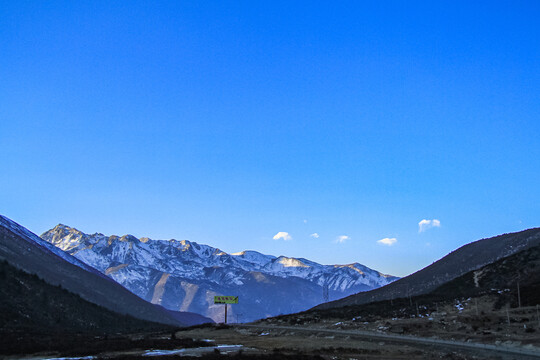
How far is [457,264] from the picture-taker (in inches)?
6211

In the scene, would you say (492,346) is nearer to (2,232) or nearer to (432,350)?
(432,350)

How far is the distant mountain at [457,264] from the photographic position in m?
138

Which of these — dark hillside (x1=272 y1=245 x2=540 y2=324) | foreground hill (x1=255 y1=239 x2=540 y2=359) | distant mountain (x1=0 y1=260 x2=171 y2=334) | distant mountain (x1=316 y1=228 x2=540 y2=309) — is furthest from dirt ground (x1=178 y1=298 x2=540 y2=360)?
distant mountain (x1=316 y1=228 x2=540 y2=309)

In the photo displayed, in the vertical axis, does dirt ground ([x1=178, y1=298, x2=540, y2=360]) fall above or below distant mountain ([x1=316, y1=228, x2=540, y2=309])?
below

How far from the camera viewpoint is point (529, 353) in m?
35.7

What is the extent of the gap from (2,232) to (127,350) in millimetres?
171744

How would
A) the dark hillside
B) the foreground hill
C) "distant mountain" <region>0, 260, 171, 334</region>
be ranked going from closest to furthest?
the foreground hill → the dark hillside → "distant mountain" <region>0, 260, 171, 334</region>

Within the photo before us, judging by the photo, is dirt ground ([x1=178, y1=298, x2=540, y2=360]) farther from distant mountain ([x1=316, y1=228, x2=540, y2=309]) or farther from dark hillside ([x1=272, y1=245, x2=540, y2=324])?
distant mountain ([x1=316, y1=228, x2=540, y2=309])

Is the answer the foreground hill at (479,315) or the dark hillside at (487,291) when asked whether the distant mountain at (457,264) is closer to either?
the dark hillside at (487,291)

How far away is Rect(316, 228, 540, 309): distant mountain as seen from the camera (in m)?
138

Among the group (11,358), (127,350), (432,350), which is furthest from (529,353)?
(11,358)

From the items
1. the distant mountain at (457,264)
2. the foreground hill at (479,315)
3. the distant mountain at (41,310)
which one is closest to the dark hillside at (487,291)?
the foreground hill at (479,315)

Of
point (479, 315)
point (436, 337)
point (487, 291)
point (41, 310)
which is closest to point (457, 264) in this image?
point (487, 291)

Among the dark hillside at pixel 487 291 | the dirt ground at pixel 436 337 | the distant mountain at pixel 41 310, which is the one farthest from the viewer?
the distant mountain at pixel 41 310
